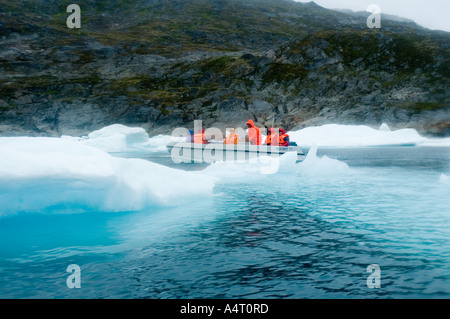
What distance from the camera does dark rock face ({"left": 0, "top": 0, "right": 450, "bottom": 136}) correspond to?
6519 centimetres

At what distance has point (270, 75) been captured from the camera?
7944 cm

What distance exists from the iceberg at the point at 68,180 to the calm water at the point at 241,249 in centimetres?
45

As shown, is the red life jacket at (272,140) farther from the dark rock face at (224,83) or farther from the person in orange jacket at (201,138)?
the dark rock face at (224,83)

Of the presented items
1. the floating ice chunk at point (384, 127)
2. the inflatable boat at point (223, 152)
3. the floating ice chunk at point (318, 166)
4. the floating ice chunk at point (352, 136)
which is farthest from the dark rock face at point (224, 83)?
the floating ice chunk at point (318, 166)

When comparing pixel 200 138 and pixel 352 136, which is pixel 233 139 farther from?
pixel 352 136

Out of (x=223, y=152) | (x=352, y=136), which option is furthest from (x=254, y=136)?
(x=352, y=136)

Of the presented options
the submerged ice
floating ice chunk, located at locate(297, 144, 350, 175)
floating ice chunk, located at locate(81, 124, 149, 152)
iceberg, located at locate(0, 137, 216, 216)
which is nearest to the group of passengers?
floating ice chunk, located at locate(297, 144, 350, 175)

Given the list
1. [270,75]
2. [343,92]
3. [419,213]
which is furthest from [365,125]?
[419,213]

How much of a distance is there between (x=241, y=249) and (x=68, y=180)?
4.80 metres

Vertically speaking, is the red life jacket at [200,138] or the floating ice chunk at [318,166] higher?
the red life jacket at [200,138]

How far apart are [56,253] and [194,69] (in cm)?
8248

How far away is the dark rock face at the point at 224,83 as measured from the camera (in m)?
65.2
